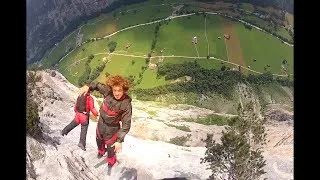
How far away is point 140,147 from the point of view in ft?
16.6

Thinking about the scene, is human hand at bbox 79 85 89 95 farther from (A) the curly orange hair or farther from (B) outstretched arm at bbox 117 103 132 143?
(B) outstretched arm at bbox 117 103 132 143

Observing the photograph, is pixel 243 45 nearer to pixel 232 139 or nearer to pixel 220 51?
pixel 220 51

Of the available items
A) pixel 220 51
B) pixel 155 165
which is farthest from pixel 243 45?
pixel 155 165

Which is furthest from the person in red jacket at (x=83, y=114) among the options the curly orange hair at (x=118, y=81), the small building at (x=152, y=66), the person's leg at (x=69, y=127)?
the small building at (x=152, y=66)

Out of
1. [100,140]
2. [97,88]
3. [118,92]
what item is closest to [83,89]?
[97,88]

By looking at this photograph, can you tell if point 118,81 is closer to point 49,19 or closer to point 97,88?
point 97,88

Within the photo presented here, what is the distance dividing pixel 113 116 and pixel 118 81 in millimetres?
228

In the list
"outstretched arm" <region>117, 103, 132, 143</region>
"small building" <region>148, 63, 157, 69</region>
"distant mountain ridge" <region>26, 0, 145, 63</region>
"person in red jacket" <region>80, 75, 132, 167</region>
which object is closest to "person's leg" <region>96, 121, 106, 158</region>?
"person in red jacket" <region>80, 75, 132, 167</region>

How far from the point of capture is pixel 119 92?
16.8 ft

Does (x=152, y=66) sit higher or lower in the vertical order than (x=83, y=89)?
higher

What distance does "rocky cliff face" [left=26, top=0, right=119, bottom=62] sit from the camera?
537 cm

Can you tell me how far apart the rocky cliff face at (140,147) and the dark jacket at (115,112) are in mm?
41

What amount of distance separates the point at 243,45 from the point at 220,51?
163mm

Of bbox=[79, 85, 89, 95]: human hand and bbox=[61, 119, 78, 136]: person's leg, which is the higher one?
bbox=[79, 85, 89, 95]: human hand
